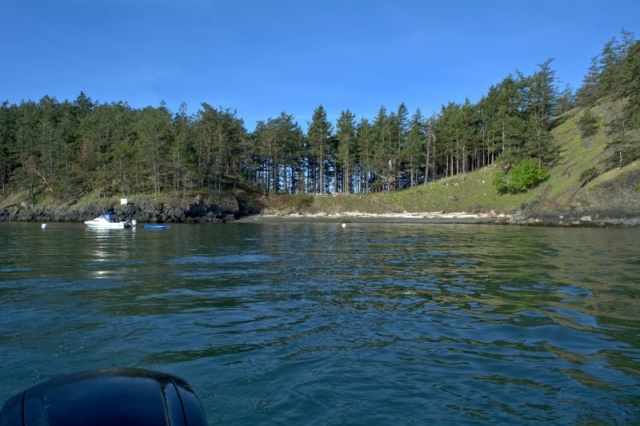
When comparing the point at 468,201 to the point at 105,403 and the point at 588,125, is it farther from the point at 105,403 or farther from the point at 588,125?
the point at 105,403

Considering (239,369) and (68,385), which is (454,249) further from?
(68,385)

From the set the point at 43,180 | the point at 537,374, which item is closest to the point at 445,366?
the point at 537,374

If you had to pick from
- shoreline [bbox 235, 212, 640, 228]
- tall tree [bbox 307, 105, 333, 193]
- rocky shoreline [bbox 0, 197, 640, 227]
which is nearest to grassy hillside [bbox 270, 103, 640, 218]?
shoreline [bbox 235, 212, 640, 228]

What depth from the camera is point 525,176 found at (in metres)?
71.0

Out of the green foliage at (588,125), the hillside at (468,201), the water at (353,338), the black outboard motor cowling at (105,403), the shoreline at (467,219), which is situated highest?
the green foliage at (588,125)

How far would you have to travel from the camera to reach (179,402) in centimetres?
312

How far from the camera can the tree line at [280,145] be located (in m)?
85.9

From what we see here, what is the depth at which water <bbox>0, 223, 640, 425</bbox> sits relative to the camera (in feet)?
20.5

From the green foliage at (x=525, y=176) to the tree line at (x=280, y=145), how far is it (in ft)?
8.73

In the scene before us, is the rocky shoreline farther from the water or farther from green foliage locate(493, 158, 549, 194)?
the water

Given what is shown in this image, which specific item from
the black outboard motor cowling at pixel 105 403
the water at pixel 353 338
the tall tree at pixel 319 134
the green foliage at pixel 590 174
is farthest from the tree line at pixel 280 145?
the black outboard motor cowling at pixel 105 403

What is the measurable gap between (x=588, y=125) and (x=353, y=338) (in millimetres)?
80159

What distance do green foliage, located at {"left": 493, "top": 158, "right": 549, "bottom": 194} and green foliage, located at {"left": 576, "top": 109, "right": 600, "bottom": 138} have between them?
380 inches

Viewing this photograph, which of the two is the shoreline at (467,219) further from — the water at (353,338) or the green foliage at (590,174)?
the water at (353,338)
